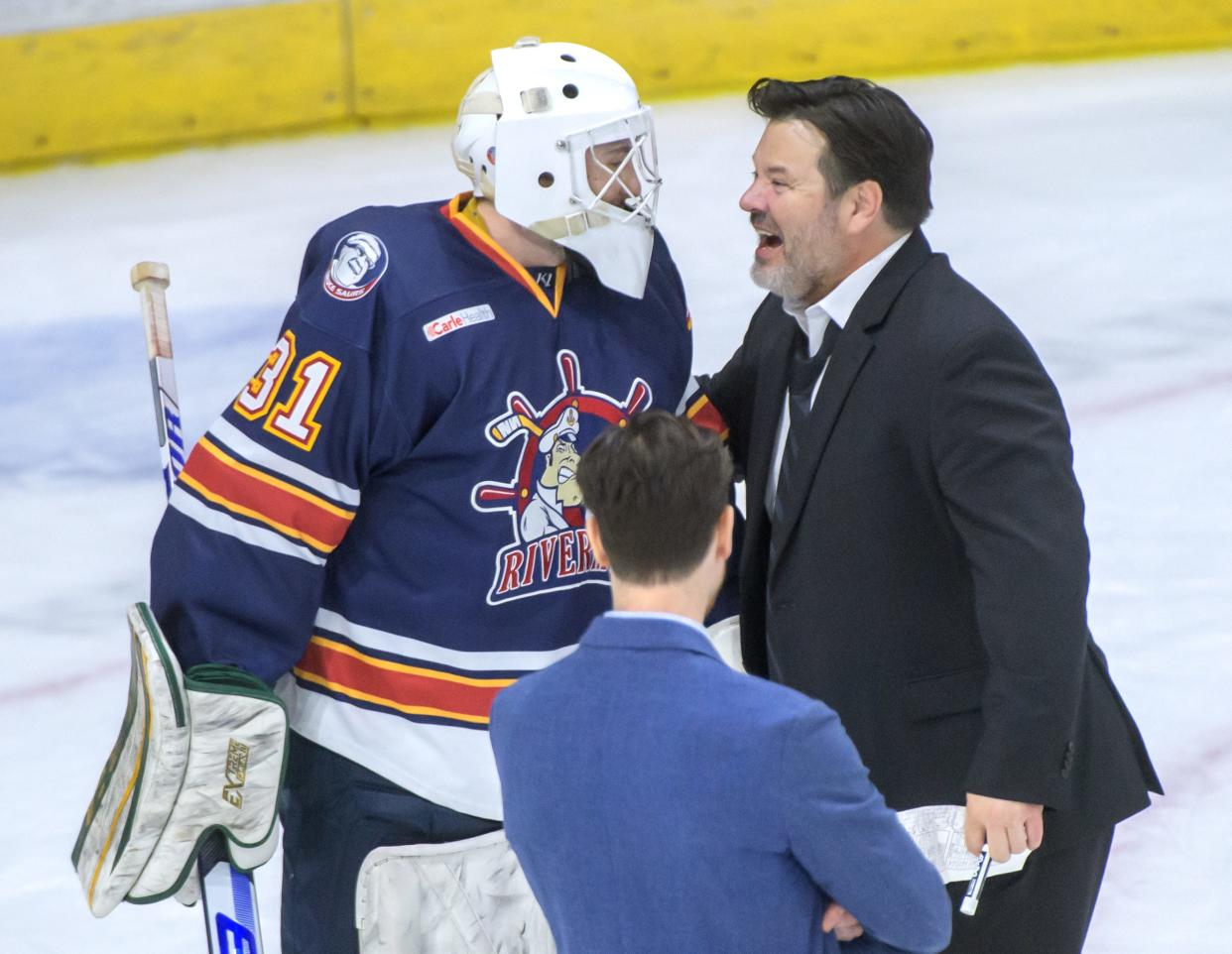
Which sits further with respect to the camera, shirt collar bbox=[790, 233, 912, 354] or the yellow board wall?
the yellow board wall

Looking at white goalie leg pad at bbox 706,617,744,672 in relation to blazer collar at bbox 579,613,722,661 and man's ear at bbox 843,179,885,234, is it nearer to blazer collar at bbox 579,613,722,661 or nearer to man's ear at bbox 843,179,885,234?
man's ear at bbox 843,179,885,234

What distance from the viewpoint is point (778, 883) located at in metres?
1.20

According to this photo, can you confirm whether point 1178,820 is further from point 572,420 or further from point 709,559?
point 709,559

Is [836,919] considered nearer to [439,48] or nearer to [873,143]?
[873,143]

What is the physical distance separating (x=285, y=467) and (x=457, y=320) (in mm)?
223

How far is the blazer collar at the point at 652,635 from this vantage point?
3.96 feet

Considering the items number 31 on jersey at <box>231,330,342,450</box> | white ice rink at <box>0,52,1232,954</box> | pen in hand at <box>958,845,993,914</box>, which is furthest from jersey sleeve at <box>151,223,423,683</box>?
white ice rink at <box>0,52,1232,954</box>

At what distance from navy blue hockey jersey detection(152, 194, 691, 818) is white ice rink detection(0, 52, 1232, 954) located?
72 cm

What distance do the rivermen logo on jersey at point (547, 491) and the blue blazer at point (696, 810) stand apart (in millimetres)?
555

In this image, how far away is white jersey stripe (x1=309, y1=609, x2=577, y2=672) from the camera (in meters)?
1.83

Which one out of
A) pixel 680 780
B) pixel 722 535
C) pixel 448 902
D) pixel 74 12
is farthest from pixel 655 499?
pixel 74 12

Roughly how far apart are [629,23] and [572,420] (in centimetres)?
356

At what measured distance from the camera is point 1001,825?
158 centimetres

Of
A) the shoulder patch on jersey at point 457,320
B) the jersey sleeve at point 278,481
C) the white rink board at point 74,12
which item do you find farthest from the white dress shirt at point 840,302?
the white rink board at point 74,12
